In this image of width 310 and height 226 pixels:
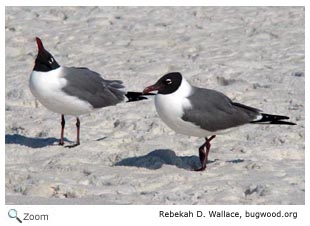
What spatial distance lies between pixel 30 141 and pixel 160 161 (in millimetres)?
1597

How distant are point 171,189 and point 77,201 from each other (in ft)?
2.68

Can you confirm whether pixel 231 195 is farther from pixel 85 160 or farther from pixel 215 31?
pixel 215 31

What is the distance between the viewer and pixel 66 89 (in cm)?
937

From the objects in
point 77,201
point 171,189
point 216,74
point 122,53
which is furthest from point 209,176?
point 122,53

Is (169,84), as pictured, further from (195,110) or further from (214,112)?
(214,112)

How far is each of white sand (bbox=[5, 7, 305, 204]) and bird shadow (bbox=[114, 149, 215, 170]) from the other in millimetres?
12

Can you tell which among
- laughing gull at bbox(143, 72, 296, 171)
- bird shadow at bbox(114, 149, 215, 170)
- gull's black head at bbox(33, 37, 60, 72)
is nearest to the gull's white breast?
laughing gull at bbox(143, 72, 296, 171)

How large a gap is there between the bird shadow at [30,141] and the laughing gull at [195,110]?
1.54m

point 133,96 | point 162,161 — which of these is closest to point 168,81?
point 162,161

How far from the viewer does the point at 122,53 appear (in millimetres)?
12375

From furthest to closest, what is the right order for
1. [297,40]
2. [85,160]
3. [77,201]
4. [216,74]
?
[297,40], [216,74], [85,160], [77,201]
